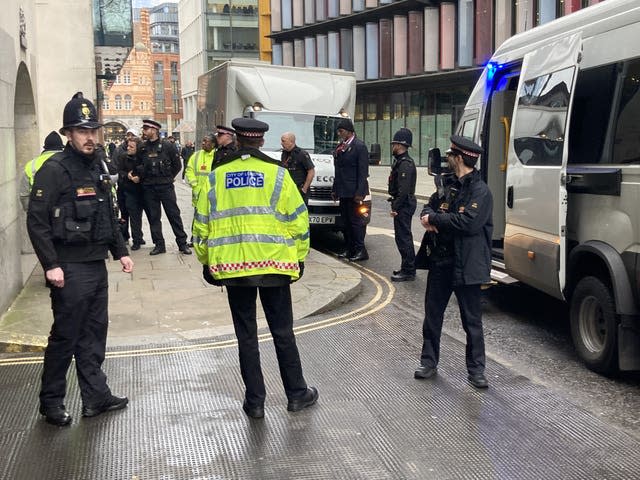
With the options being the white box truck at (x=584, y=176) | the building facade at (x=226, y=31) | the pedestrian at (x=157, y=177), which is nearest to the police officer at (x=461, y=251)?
the white box truck at (x=584, y=176)

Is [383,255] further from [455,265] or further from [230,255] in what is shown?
[230,255]

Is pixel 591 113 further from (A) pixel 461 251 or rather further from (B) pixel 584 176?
(A) pixel 461 251

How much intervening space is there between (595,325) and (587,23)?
240 cm

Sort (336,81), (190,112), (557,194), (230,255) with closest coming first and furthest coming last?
(230,255), (557,194), (336,81), (190,112)

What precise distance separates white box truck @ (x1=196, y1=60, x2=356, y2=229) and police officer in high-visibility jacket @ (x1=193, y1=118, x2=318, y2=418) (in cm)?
732

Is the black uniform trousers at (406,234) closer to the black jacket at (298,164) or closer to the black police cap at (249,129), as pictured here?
the black jacket at (298,164)

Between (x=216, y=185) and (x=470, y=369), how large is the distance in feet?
7.69

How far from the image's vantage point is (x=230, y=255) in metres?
4.52

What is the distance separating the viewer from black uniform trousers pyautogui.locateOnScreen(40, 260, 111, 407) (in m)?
4.59

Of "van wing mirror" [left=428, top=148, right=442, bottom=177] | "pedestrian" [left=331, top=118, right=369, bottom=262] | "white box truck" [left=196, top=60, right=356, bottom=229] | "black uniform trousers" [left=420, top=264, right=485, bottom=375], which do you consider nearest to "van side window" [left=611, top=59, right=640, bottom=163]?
"black uniform trousers" [left=420, top=264, right=485, bottom=375]

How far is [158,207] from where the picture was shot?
10992 millimetres

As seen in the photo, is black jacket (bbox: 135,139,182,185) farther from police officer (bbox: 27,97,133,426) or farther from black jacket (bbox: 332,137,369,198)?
police officer (bbox: 27,97,133,426)

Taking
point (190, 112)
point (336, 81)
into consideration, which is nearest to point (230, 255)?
point (336, 81)

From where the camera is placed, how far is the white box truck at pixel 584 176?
17.3ft
